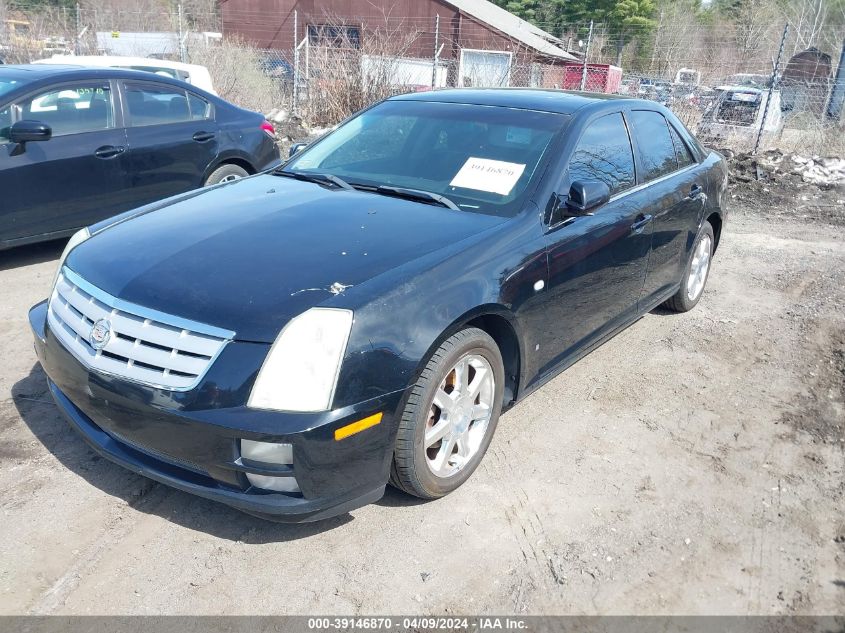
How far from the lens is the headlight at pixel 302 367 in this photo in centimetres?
250

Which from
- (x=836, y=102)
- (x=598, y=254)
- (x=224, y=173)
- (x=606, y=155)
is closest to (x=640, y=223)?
(x=606, y=155)

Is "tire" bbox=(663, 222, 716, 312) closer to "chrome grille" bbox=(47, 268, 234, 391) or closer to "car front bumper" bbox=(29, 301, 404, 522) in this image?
"car front bumper" bbox=(29, 301, 404, 522)

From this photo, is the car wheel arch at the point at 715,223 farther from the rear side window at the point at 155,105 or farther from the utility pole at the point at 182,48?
the utility pole at the point at 182,48

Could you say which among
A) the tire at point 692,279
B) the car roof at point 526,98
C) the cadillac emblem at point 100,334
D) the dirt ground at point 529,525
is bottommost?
the dirt ground at point 529,525

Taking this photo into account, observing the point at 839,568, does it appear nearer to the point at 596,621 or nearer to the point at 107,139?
the point at 596,621

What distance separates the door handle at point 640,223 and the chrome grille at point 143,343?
2.61 metres

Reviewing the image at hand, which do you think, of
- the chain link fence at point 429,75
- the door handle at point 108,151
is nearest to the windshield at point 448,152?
the door handle at point 108,151

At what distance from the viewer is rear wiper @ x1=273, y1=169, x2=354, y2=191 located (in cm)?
392

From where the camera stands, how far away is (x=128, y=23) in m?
23.8

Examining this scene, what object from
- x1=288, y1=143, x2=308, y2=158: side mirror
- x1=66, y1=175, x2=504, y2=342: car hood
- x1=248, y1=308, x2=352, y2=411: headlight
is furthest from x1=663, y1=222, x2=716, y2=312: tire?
x1=248, y1=308, x2=352, y2=411: headlight

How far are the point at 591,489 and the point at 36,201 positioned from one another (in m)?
4.76

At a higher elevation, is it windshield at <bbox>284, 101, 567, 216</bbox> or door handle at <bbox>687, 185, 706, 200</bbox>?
windshield at <bbox>284, 101, 567, 216</bbox>

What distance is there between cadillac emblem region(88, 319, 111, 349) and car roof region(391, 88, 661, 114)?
250 centimetres

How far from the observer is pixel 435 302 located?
113 inches
